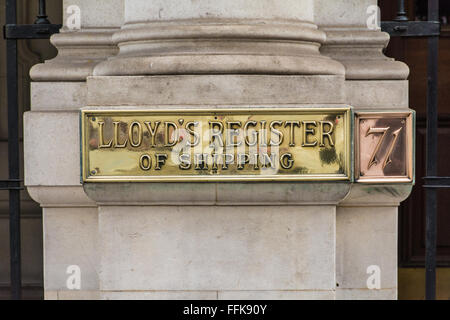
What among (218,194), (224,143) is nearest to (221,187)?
(218,194)

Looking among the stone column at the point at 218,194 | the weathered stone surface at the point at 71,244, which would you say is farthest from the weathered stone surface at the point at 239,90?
the weathered stone surface at the point at 71,244

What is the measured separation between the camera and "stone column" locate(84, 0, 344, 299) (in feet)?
17.0

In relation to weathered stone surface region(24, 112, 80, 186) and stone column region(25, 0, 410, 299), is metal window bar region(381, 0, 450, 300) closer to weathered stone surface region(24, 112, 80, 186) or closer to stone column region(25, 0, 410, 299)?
stone column region(25, 0, 410, 299)

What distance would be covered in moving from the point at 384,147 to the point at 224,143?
3.56ft

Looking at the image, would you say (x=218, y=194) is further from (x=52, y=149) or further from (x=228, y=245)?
(x=52, y=149)

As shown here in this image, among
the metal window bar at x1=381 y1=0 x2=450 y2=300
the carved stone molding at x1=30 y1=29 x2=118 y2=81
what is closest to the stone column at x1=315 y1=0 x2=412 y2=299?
the metal window bar at x1=381 y1=0 x2=450 y2=300

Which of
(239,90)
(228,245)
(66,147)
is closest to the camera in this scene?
(239,90)

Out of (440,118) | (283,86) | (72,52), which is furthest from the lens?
(440,118)

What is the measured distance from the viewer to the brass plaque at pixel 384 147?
530cm

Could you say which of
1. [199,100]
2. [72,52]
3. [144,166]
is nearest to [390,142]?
[199,100]

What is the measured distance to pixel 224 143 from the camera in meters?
5.20

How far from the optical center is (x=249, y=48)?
5266mm
